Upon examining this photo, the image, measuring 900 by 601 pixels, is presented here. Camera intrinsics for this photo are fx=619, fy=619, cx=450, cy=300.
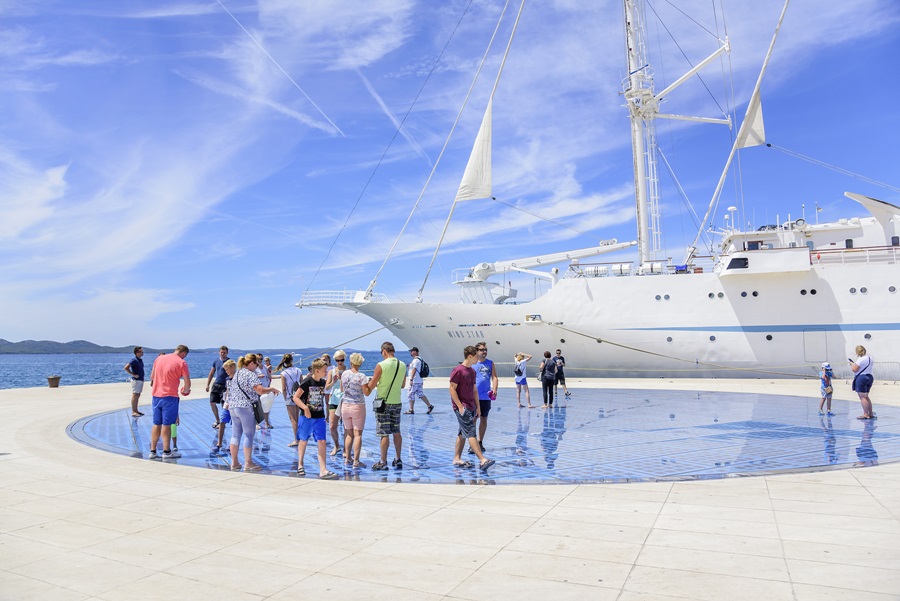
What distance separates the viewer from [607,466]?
7.96m

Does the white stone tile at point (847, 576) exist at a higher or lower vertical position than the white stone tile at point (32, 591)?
lower

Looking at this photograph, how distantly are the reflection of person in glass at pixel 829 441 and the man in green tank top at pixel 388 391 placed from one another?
17.9 feet

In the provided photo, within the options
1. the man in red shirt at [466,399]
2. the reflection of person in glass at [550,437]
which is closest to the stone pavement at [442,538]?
the man in red shirt at [466,399]

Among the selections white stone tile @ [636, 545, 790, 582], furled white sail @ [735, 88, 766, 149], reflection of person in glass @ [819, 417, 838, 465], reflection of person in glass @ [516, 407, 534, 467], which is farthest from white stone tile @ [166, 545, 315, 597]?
furled white sail @ [735, 88, 766, 149]

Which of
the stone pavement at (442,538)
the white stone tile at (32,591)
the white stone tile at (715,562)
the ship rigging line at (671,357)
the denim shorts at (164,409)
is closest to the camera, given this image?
the white stone tile at (32,591)

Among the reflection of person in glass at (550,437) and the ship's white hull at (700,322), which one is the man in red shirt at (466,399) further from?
the ship's white hull at (700,322)

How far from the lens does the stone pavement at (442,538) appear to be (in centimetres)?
379

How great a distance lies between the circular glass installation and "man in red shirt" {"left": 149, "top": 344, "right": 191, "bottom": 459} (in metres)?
0.38

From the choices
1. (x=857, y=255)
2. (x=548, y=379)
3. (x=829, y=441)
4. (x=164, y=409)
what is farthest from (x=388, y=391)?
(x=857, y=255)

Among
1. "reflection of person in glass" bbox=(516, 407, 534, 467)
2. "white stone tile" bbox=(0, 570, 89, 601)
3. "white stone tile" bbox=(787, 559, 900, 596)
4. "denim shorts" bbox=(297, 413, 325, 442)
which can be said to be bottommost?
"reflection of person in glass" bbox=(516, 407, 534, 467)

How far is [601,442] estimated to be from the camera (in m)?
9.91

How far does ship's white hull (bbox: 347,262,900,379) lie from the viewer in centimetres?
2344

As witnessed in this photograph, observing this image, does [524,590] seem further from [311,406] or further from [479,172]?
[479,172]

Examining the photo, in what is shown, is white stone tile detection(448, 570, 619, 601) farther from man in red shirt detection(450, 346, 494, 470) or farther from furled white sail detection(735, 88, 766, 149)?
furled white sail detection(735, 88, 766, 149)
